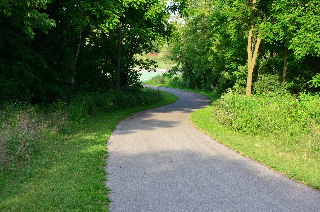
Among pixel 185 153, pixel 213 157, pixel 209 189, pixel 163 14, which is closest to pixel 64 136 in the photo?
pixel 185 153

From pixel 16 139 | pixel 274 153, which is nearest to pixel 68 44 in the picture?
pixel 16 139

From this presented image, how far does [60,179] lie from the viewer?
313 inches

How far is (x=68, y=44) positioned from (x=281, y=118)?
14.7 m

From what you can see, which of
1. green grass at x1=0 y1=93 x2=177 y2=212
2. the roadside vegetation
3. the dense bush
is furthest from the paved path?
the dense bush

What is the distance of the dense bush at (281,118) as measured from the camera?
516 inches

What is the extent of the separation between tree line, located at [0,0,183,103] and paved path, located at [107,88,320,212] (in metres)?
6.72

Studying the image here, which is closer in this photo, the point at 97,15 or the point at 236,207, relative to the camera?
the point at 236,207

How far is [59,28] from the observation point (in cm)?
1911

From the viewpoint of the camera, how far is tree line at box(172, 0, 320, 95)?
17.4m

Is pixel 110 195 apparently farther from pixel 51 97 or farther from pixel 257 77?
pixel 257 77

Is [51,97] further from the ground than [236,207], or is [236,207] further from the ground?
[51,97]

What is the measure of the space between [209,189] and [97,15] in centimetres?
1473

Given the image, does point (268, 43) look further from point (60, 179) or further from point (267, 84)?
point (60, 179)

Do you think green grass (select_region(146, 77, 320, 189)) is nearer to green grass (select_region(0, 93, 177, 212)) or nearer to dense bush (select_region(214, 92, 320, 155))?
dense bush (select_region(214, 92, 320, 155))
